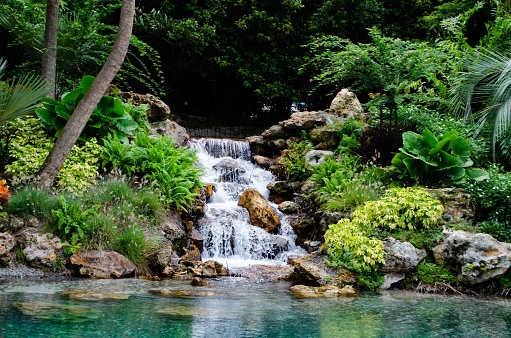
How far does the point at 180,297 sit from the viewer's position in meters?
7.28

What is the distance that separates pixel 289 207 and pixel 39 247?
5411mm

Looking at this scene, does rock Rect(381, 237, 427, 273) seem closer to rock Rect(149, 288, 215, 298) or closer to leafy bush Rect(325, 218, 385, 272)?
leafy bush Rect(325, 218, 385, 272)

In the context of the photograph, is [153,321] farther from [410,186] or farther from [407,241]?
[410,186]

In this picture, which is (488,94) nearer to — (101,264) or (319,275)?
(319,275)

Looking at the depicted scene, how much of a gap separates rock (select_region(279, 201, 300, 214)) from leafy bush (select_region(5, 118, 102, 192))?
3.99m

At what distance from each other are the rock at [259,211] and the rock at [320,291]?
313 cm

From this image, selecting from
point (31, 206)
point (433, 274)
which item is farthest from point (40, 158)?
point (433, 274)

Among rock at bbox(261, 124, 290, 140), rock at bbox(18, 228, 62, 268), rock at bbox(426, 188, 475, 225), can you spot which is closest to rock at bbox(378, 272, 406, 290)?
rock at bbox(426, 188, 475, 225)

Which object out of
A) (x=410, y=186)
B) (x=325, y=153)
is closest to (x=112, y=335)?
(x=410, y=186)

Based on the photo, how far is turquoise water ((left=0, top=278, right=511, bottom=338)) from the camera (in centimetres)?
544

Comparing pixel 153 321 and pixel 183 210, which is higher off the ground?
pixel 183 210

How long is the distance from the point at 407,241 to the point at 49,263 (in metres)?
5.68

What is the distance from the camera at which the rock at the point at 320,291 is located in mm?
7971

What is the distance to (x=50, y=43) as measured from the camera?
11469 mm
